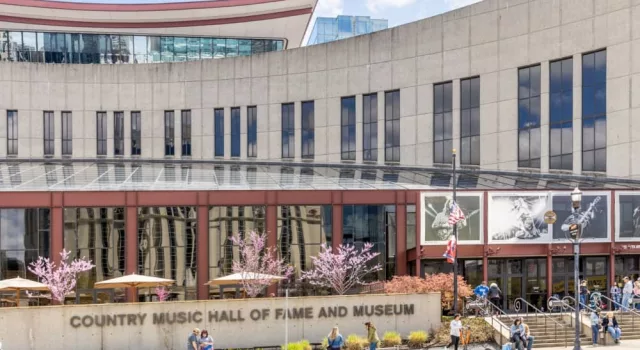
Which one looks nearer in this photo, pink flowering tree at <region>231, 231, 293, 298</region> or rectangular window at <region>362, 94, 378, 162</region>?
pink flowering tree at <region>231, 231, 293, 298</region>

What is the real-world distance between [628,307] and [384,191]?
43.4 ft

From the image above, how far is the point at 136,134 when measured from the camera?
69.9 m

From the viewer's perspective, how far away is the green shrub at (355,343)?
32694 millimetres

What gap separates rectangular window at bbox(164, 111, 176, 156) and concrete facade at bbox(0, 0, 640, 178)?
1.53 ft

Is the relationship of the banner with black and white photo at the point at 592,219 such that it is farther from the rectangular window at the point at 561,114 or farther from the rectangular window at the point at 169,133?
the rectangular window at the point at 169,133

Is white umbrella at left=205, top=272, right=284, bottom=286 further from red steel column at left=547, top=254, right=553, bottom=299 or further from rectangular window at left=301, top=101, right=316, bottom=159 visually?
rectangular window at left=301, top=101, right=316, bottom=159

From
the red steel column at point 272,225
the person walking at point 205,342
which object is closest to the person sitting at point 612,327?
the person walking at point 205,342

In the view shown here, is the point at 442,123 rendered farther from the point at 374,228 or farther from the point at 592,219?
the point at 592,219

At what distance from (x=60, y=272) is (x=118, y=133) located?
29869 millimetres

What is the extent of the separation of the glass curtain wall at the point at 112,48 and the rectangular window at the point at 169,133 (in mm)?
8070

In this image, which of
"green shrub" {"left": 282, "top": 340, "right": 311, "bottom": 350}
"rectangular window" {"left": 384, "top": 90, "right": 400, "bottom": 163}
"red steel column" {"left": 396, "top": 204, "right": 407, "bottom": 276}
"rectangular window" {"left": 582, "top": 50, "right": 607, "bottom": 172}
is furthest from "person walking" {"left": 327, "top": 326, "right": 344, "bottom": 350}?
"rectangular window" {"left": 384, "top": 90, "right": 400, "bottom": 163}

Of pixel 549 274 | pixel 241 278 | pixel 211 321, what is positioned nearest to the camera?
pixel 211 321

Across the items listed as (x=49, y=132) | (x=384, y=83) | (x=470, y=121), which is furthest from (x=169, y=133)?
(x=470, y=121)

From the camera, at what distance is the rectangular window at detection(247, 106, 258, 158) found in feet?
221
